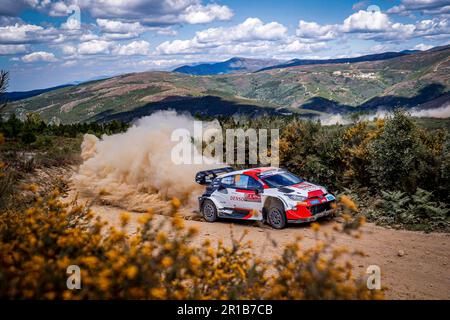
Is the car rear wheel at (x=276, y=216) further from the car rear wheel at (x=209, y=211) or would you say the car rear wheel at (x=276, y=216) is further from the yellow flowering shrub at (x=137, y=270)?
the yellow flowering shrub at (x=137, y=270)

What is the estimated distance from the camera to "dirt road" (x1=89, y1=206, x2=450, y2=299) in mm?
7531

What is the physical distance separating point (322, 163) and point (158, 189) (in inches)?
292

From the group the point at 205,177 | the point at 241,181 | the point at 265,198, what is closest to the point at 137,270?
the point at 265,198

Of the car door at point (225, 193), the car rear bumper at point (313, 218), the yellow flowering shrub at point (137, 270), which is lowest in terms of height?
the car rear bumper at point (313, 218)

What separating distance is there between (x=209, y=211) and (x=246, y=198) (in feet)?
5.25

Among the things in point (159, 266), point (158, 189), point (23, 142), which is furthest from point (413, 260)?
point (23, 142)

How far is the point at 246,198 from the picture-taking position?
1292 cm

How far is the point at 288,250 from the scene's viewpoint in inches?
193

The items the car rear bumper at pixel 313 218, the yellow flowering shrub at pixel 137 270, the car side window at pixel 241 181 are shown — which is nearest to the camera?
the yellow flowering shrub at pixel 137 270

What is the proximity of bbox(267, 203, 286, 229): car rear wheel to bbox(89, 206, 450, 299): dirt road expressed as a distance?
0.25 m

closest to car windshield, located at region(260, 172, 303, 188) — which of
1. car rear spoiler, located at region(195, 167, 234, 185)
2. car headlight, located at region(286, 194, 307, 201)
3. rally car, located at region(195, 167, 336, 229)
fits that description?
rally car, located at region(195, 167, 336, 229)

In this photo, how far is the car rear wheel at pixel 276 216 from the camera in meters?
12.0

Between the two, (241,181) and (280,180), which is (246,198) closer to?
(241,181)

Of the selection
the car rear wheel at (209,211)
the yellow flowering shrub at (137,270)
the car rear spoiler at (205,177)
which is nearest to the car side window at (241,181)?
the car rear wheel at (209,211)
